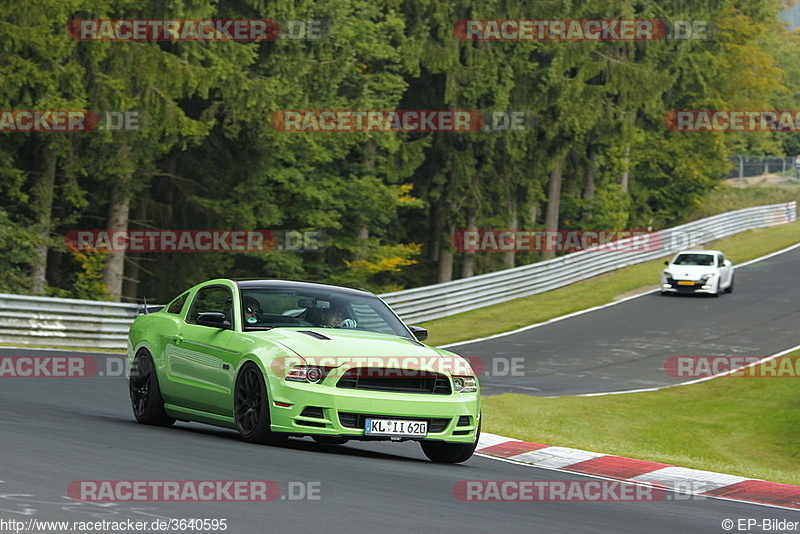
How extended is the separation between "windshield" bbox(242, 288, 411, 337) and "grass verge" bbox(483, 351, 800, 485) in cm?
328

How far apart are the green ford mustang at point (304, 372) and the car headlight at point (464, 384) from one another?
0.01 m

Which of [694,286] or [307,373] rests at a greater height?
[307,373]

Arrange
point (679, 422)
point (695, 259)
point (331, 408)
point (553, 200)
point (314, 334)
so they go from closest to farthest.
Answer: point (331, 408) < point (314, 334) < point (679, 422) < point (695, 259) < point (553, 200)

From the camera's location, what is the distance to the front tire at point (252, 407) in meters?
10.8

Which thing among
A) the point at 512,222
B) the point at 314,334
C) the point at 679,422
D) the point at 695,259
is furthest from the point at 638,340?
the point at 512,222

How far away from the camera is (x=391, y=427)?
34.8 ft

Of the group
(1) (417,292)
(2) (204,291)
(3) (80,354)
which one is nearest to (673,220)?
(1) (417,292)

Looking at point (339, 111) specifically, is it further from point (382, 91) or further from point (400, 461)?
point (400, 461)

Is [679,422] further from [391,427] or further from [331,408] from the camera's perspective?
[331,408]

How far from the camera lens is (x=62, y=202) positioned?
36.0 metres

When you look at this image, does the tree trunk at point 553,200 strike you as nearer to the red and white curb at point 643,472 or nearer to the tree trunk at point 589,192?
the tree trunk at point 589,192

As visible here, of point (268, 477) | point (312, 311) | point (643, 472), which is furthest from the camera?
point (643, 472)

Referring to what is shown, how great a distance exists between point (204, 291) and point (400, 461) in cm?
280

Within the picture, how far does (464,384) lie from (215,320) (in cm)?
229
